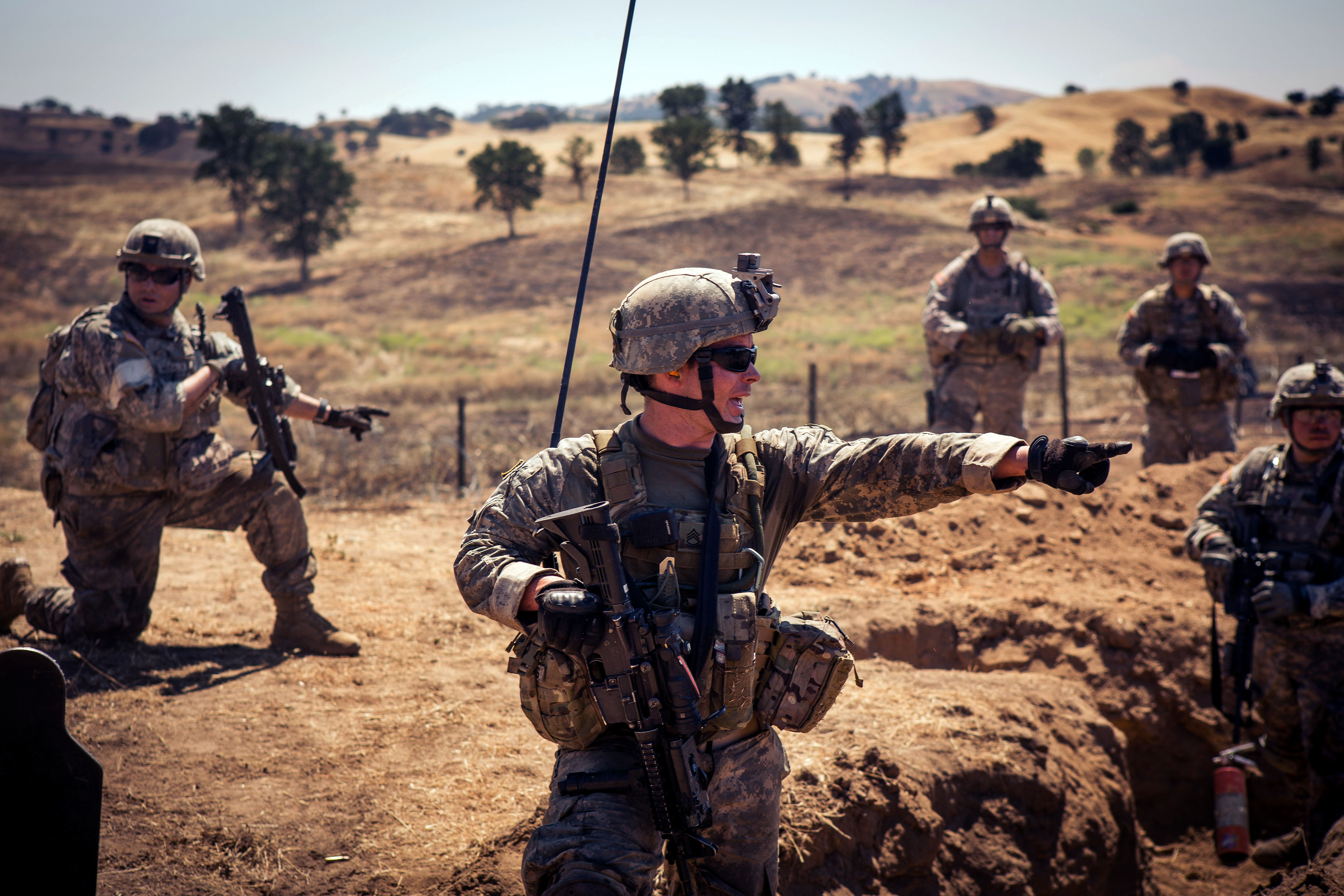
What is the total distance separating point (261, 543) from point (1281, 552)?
566cm

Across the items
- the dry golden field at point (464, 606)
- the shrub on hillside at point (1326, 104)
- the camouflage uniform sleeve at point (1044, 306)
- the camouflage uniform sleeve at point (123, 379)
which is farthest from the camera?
the shrub on hillside at point (1326, 104)

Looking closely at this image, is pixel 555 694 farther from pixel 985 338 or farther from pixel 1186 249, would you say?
pixel 1186 249

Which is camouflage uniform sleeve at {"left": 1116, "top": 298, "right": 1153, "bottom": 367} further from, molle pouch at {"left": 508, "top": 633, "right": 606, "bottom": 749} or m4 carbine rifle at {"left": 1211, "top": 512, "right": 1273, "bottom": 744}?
molle pouch at {"left": 508, "top": 633, "right": 606, "bottom": 749}

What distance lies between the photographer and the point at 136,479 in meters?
5.32

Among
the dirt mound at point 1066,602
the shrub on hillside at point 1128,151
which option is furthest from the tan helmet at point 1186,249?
the shrub on hillside at point 1128,151

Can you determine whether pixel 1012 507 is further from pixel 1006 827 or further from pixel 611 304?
pixel 611 304

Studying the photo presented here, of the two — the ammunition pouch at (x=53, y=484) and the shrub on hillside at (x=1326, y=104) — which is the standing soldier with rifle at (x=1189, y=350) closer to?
the ammunition pouch at (x=53, y=484)

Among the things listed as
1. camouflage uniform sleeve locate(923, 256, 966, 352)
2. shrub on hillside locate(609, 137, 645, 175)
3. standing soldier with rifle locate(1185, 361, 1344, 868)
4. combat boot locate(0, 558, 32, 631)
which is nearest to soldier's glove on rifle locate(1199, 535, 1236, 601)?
standing soldier with rifle locate(1185, 361, 1344, 868)

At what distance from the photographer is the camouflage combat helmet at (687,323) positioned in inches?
110

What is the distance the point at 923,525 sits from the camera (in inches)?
290

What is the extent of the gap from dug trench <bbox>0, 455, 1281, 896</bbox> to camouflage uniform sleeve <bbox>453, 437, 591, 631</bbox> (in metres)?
1.57

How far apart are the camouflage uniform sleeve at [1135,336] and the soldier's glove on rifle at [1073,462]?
6665 mm

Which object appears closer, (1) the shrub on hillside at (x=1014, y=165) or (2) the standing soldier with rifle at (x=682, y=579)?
(2) the standing soldier with rifle at (x=682, y=579)

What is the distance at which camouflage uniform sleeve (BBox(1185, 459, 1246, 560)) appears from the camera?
506cm
